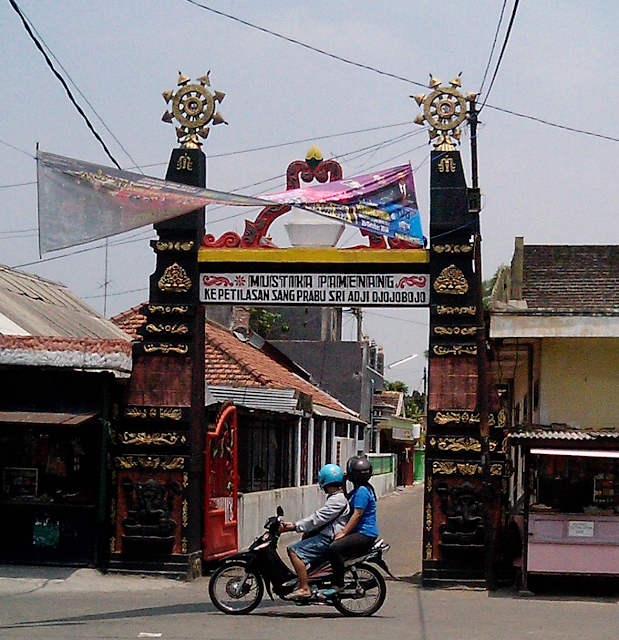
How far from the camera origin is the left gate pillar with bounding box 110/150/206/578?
50.6ft

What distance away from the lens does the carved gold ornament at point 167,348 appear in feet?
51.2

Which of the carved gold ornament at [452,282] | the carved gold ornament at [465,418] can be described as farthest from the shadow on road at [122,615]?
the carved gold ornament at [452,282]

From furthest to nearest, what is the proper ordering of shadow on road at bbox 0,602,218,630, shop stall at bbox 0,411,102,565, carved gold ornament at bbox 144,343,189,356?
1. shop stall at bbox 0,411,102,565
2. carved gold ornament at bbox 144,343,189,356
3. shadow on road at bbox 0,602,218,630

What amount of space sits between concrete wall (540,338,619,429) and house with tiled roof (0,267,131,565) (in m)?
6.22

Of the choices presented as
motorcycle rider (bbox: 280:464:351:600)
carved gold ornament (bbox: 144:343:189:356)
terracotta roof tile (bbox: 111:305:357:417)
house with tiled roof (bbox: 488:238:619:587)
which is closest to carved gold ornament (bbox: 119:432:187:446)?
carved gold ornament (bbox: 144:343:189:356)

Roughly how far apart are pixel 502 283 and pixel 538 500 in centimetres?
848

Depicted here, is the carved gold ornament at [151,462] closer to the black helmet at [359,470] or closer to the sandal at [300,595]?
the black helmet at [359,470]

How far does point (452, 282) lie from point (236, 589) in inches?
205

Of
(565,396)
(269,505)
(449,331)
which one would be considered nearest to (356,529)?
(449,331)

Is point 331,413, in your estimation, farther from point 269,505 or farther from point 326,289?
point 326,289

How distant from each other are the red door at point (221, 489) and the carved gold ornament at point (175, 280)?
2142 mm

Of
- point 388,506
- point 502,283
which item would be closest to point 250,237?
point 502,283

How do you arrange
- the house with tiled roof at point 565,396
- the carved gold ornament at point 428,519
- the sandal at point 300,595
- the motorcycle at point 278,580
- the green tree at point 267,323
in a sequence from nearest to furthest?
the sandal at point 300,595 → the motorcycle at point 278,580 → the house with tiled roof at point 565,396 → the carved gold ornament at point 428,519 → the green tree at point 267,323

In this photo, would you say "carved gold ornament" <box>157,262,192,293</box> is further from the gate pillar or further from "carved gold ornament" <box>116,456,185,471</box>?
"carved gold ornament" <box>116,456,185,471</box>
